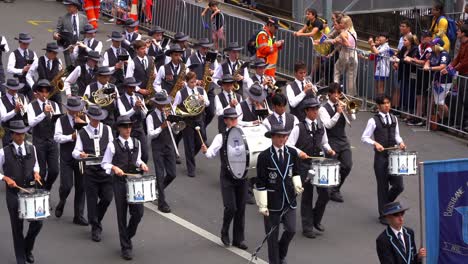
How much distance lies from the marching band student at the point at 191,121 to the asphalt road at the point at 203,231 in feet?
0.99

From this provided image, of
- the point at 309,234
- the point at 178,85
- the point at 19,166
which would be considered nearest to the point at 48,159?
the point at 19,166

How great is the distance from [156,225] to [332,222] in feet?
8.29

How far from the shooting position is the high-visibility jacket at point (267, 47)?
69.7ft

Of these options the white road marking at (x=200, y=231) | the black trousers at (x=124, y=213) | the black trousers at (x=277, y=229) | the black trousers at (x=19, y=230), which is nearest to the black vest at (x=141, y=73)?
the white road marking at (x=200, y=231)

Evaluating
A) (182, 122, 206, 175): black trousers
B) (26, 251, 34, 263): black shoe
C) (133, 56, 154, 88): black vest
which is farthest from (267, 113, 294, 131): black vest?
(133, 56, 154, 88): black vest

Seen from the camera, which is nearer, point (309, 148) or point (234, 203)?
point (234, 203)

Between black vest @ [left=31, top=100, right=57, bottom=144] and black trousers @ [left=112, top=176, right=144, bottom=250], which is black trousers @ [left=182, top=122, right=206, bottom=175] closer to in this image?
black vest @ [left=31, top=100, right=57, bottom=144]

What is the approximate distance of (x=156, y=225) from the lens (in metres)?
16.0

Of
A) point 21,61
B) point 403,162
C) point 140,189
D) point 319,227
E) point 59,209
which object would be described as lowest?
point 319,227

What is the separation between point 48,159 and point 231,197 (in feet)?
9.89

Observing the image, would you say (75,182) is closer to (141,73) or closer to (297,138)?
(297,138)

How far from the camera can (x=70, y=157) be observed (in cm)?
1573

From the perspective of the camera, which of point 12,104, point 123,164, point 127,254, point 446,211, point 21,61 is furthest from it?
point 21,61

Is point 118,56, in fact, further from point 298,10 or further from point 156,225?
point 298,10
